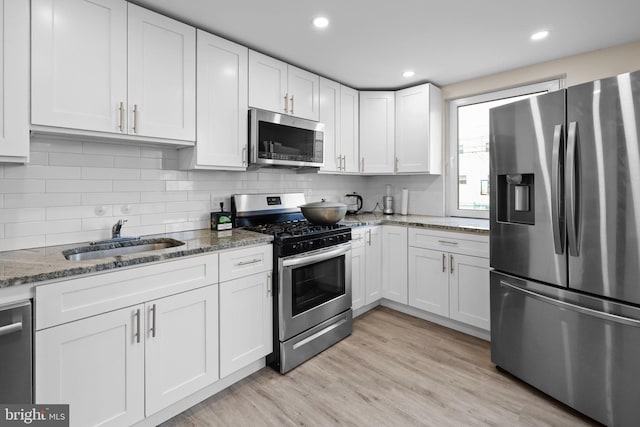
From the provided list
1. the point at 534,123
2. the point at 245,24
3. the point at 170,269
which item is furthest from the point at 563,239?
the point at 245,24

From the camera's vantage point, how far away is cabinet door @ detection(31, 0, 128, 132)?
1588 mm

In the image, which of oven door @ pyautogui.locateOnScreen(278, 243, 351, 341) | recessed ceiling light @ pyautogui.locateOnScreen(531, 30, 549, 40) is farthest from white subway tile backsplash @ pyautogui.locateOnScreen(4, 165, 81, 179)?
recessed ceiling light @ pyautogui.locateOnScreen(531, 30, 549, 40)

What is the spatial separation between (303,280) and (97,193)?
57.5 inches

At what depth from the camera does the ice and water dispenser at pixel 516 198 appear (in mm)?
2045

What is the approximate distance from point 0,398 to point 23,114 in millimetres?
1222

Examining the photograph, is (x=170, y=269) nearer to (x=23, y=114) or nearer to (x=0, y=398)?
(x=0, y=398)

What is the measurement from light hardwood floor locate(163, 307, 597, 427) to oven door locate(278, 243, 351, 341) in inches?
11.9

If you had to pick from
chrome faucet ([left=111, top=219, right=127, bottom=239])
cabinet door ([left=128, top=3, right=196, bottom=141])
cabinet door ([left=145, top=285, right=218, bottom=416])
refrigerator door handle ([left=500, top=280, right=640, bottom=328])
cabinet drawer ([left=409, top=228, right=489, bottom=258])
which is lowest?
cabinet door ([left=145, top=285, right=218, bottom=416])

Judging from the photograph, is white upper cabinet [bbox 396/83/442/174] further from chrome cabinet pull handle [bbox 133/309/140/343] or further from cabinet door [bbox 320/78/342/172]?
chrome cabinet pull handle [bbox 133/309/140/343]

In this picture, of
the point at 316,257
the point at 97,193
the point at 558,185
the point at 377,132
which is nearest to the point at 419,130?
the point at 377,132

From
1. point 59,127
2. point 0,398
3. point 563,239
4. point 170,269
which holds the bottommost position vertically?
point 0,398

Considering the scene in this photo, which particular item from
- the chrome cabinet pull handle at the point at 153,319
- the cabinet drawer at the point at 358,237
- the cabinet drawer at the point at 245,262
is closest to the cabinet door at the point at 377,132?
the cabinet drawer at the point at 358,237

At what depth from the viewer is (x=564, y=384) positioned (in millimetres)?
1827

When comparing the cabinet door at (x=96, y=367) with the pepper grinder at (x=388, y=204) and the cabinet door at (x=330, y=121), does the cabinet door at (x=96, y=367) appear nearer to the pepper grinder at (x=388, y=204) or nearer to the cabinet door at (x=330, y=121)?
the cabinet door at (x=330, y=121)
